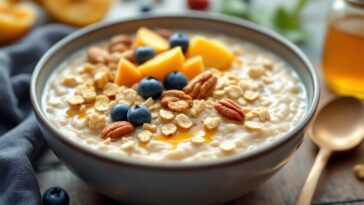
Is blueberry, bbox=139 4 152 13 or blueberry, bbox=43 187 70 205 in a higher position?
blueberry, bbox=43 187 70 205

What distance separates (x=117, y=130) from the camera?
1.27m

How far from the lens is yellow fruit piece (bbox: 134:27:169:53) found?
161 cm

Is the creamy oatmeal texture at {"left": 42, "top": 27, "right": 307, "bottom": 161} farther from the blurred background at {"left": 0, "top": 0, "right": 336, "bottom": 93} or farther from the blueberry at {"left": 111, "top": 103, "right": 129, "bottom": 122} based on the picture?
the blurred background at {"left": 0, "top": 0, "right": 336, "bottom": 93}

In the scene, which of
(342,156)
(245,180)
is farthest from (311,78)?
(245,180)

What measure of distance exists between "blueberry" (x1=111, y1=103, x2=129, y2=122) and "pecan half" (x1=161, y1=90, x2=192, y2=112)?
0.11 meters

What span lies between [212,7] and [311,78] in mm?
1016

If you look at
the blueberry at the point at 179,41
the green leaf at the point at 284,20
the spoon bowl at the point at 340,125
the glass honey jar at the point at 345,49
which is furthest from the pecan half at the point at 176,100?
the green leaf at the point at 284,20

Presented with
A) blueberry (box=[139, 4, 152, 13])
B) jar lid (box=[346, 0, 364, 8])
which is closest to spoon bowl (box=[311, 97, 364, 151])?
jar lid (box=[346, 0, 364, 8])

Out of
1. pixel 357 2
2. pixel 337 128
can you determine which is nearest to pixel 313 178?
pixel 337 128

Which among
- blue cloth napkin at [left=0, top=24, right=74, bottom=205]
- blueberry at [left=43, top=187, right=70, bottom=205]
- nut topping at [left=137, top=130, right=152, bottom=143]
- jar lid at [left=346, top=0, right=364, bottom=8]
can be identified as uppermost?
jar lid at [left=346, top=0, right=364, bottom=8]

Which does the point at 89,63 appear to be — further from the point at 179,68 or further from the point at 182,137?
the point at 182,137

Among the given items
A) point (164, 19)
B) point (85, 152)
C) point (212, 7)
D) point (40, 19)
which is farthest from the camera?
point (212, 7)

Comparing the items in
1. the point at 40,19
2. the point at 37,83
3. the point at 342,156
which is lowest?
the point at 342,156

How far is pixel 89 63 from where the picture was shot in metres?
1.62
